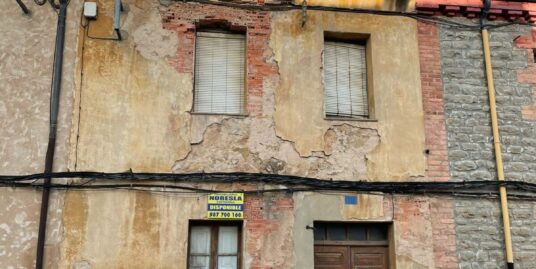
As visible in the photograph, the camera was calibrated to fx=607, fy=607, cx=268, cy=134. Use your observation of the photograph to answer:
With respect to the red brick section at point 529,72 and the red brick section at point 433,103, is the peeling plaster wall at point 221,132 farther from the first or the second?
the red brick section at point 529,72

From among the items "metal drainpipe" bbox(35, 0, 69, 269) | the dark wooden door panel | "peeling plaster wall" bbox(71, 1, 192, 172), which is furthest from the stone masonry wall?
"metal drainpipe" bbox(35, 0, 69, 269)

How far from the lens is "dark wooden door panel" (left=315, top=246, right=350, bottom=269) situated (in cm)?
909

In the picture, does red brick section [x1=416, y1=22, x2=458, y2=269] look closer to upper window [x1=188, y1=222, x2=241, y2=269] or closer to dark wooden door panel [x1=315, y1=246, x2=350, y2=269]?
dark wooden door panel [x1=315, y1=246, x2=350, y2=269]

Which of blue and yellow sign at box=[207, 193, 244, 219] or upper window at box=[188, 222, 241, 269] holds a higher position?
blue and yellow sign at box=[207, 193, 244, 219]

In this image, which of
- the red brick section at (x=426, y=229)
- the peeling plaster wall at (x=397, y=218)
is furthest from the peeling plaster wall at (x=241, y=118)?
the red brick section at (x=426, y=229)

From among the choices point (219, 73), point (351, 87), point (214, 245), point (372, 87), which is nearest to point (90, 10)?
point (219, 73)

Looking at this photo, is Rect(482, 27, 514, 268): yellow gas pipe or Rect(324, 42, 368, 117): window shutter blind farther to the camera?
Rect(324, 42, 368, 117): window shutter blind

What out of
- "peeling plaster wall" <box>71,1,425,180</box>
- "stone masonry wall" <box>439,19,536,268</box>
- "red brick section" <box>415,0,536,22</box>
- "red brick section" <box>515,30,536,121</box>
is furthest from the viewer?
"red brick section" <box>415,0,536,22</box>

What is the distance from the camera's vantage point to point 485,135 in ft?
32.0

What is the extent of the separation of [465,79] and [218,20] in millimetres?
4150

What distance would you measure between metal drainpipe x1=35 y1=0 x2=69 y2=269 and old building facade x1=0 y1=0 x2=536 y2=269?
9 cm

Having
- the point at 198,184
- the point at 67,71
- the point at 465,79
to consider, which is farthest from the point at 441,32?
the point at 67,71

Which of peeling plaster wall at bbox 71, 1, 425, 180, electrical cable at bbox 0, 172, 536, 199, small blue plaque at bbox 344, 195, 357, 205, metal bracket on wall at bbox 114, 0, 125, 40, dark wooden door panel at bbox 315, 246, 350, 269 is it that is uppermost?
metal bracket on wall at bbox 114, 0, 125, 40

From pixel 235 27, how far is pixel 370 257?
4.17 meters
